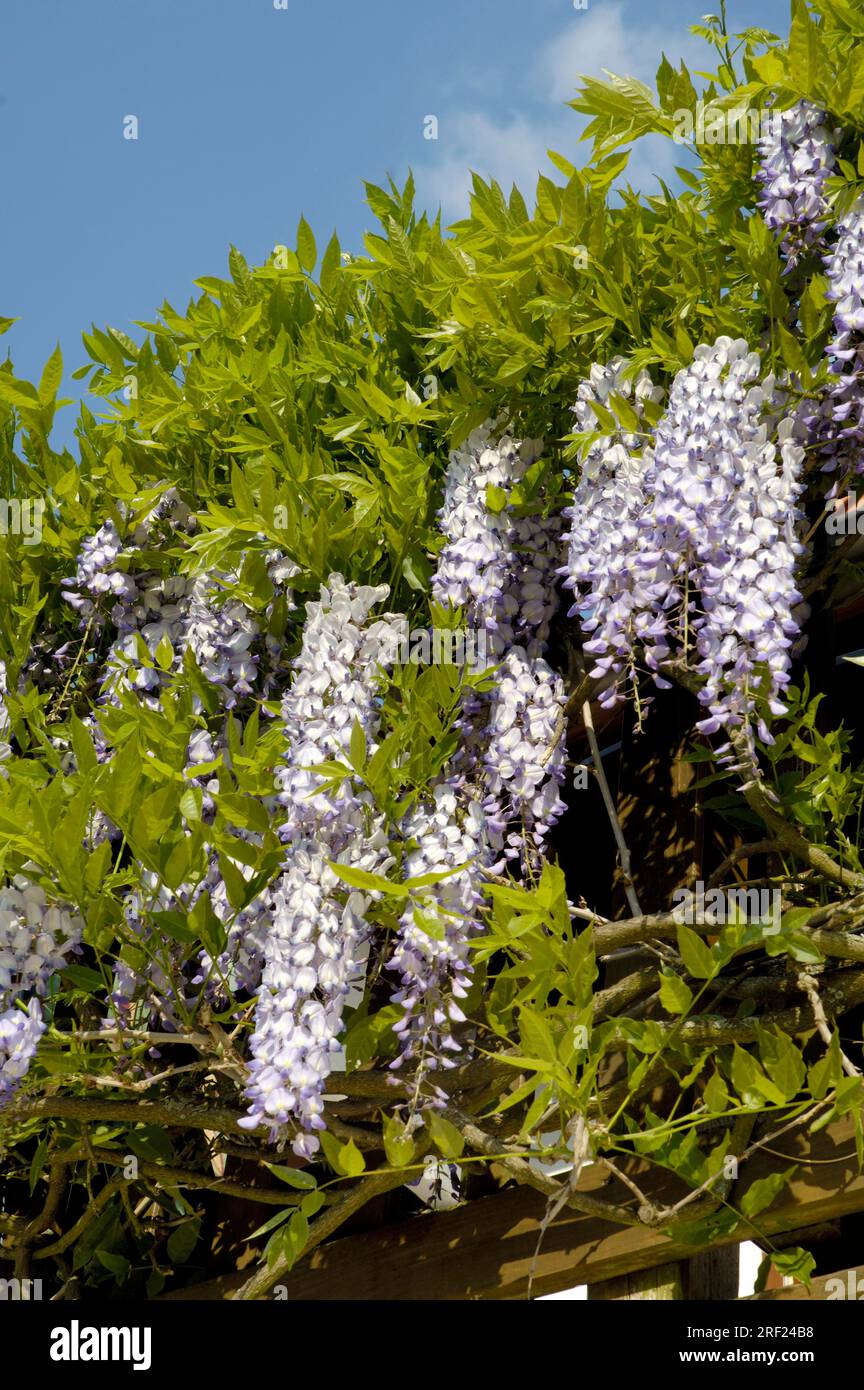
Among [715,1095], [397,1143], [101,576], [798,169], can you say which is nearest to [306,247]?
[101,576]

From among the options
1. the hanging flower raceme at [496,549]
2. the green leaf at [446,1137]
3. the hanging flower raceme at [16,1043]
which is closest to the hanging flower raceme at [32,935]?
the hanging flower raceme at [16,1043]

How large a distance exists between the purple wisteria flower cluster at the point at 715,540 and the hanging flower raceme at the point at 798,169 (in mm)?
240

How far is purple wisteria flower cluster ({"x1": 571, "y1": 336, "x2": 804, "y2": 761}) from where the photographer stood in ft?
8.11

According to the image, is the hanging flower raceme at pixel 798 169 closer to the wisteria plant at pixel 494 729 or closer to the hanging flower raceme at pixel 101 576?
the wisteria plant at pixel 494 729

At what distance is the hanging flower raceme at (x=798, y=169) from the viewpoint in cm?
263

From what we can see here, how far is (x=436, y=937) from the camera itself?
248cm

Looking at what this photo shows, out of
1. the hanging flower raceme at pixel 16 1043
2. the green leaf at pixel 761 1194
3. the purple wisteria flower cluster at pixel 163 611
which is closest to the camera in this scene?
the green leaf at pixel 761 1194

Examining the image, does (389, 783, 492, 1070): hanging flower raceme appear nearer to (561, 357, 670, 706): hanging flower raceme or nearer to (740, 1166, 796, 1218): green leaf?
(561, 357, 670, 706): hanging flower raceme

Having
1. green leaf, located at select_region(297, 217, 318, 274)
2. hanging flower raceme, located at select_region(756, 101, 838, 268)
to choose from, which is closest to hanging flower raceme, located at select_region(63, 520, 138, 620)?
green leaf, located at select_region(297, 217, 318, 274)

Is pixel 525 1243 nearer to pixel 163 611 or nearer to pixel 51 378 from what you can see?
pixel 163 611

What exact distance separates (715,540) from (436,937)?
31.1 inches

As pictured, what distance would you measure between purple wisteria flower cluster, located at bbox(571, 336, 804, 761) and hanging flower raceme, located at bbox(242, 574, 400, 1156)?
48cm
